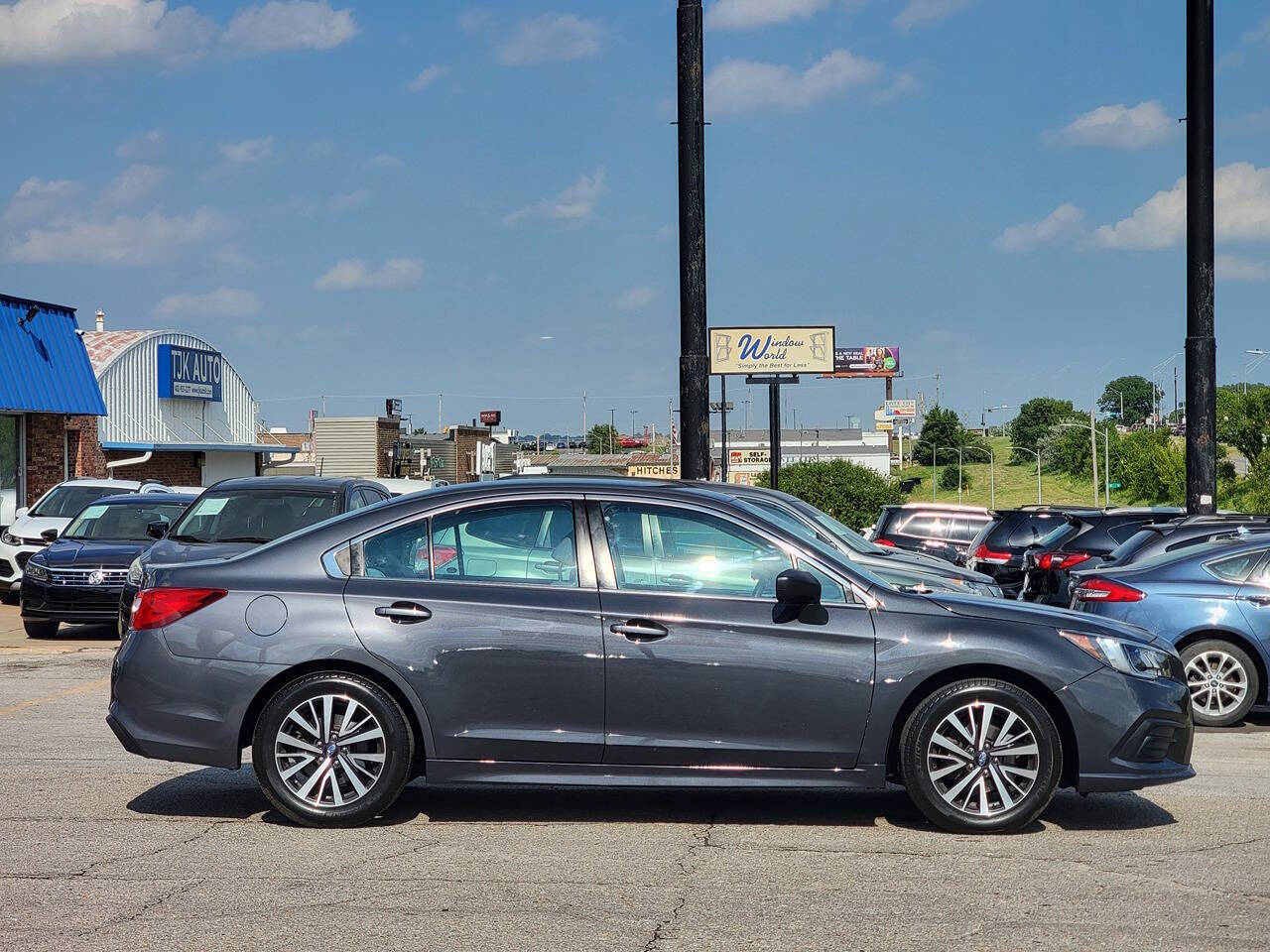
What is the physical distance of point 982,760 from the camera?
677cm

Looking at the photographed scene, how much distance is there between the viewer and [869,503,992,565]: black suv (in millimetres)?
22203

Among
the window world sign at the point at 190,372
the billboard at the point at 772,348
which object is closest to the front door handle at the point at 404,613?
→ the window world sign at the point at 190,372

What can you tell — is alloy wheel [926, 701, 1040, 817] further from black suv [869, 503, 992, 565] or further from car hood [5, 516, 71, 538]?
car hood [5, 516, 71, 538]

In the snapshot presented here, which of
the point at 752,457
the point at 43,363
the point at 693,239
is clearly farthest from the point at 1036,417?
the point at 693,239

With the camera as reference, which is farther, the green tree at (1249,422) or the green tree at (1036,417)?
the green tree at (1036,417)

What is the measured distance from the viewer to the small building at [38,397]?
3075cm

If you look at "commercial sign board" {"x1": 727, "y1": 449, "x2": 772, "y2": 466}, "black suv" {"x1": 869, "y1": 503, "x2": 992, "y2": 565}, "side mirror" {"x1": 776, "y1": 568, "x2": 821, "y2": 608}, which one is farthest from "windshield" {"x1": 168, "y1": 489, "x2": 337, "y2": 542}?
"commercial sign board" {"x1": 727, "y1": 449, "x2": 772, "y2": 466}

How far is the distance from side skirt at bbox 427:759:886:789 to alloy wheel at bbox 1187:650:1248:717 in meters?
4.75

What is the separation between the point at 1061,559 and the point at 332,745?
378 inches

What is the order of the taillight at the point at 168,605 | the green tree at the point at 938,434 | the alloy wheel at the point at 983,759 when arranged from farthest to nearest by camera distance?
the green tree at the point at 938,434, the taillight at the point at 168,605, the alloy wheel at the point at 983,759

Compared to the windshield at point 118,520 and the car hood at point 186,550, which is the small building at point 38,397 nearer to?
the windshield at point 118,520

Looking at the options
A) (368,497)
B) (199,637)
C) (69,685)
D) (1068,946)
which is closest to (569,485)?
(199,637)

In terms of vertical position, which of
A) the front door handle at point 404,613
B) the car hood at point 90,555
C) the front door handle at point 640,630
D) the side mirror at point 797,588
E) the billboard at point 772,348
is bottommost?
the car hood at point 90,555

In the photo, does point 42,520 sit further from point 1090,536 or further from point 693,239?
point 1090,536
